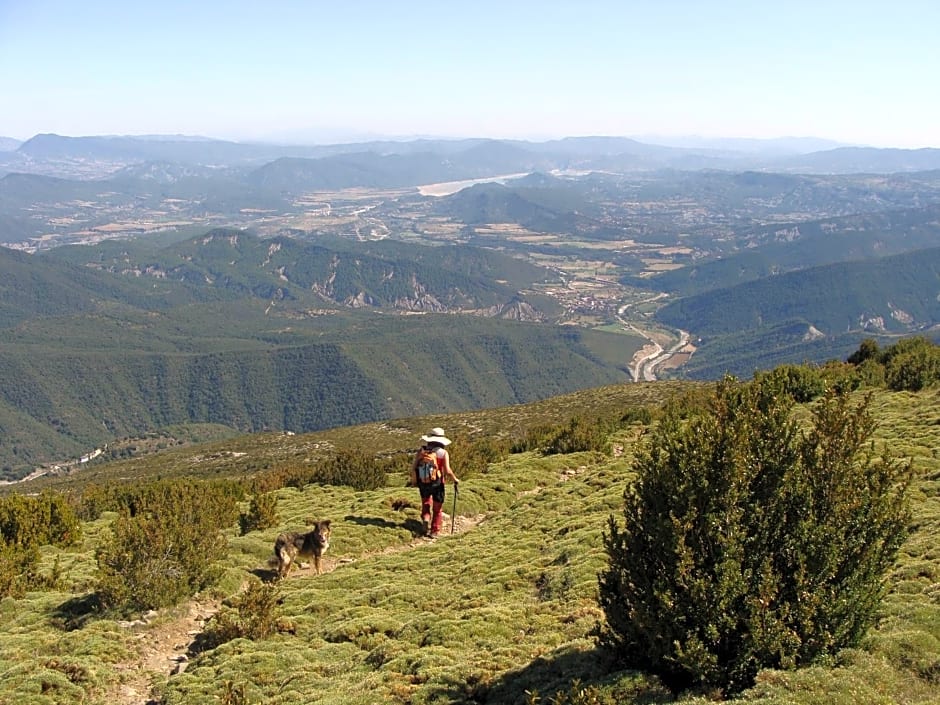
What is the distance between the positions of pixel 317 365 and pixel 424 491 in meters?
185

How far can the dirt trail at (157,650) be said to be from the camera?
36.7ft

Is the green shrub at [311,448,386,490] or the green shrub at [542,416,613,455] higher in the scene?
the green shrub at [542,416,613,455]

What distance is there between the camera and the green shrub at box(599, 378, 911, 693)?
7.09m

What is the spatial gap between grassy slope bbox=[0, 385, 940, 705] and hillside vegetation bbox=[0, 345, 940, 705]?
0.04 metres

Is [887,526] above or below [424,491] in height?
above

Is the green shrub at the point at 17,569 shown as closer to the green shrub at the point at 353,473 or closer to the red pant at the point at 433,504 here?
the red pant at the point at 433,504

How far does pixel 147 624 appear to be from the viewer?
13.5m

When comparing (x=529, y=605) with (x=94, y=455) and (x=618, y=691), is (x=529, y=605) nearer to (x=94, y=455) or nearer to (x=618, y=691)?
(x=618, y=691)

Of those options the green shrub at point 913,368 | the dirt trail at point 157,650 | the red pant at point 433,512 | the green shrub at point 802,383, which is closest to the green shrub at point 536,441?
the green shrub at point 802,383

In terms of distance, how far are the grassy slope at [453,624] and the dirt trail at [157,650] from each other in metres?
0.21

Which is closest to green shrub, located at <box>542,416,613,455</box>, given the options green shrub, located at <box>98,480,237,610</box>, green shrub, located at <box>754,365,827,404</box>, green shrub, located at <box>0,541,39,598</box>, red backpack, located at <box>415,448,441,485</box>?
green shrub, located at <box>754,365,827,404</box>

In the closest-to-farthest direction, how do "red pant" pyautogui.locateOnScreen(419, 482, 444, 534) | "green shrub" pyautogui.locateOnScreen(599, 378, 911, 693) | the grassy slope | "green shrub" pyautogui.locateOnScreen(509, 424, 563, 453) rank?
"green shrub" pyautogui.locateOnScreen(599, 378, 911, 693), the grassy slope, "red pant" pyautogui.locateOnScreen(419, 482, 444, 534), "green shrub" pyautogui.locateOnScreen(509, 424, 563, 453)

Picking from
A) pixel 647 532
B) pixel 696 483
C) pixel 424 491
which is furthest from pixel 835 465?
pixel 424 491

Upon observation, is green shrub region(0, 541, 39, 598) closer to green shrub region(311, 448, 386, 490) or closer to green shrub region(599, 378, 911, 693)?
green shrub region(311, 448, 386, 490)
